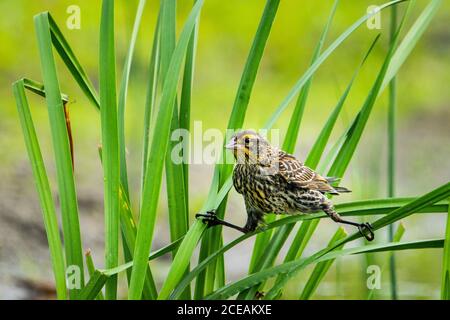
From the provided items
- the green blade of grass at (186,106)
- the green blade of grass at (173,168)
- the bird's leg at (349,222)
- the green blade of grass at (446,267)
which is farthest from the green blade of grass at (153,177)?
the green blade of grass at (446,267)

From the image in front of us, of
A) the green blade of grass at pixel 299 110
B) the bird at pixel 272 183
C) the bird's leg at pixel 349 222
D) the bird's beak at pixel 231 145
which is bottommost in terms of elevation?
the bird's leg at pixel 349 222

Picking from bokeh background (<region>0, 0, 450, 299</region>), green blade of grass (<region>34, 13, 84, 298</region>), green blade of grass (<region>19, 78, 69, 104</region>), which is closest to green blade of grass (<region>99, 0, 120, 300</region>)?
green blade of grass (<region>34, 13, 84, 298</region>)

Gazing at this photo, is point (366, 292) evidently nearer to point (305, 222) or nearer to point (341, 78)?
point (305, 222)

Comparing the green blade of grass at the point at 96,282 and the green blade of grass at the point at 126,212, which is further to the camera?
the green blade of grass at the point at 126,212

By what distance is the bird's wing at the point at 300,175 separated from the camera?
2.62 meters

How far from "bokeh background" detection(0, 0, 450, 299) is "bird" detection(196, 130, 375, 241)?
135 cm

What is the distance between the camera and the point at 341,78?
5695 mm

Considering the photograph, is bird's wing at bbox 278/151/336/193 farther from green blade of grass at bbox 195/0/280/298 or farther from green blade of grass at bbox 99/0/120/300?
green blade of grass at bbox 99/0/120/300

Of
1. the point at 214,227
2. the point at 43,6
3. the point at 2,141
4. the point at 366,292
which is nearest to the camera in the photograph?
the point at 214,227

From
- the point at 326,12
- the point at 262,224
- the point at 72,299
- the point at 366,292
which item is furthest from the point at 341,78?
the point at 72,299

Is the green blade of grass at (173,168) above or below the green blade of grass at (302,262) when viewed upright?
above

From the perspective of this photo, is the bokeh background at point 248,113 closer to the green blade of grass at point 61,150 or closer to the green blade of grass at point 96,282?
the green blade of grass at point 61,150

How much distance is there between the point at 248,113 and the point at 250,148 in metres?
2.91

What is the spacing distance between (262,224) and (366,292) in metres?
1.40
